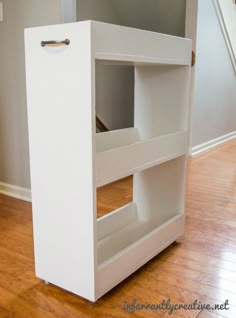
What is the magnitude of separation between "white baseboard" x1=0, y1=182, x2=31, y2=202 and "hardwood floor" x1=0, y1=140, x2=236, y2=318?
0.06 meters

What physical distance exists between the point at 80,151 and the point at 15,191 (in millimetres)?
1529

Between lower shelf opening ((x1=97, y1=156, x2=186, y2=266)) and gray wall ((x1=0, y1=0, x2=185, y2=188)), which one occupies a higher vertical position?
gray wall ((x1=0, y1=0, x2=185, y2=188))

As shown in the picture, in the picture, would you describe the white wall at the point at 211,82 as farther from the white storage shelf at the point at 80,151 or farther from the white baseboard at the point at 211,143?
the white storage shelf at the point at 80,151

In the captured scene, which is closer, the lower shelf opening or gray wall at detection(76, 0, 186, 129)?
the lower shelf opening

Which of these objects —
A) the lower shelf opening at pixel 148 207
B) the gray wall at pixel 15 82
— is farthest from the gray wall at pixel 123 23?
the lower shelf opening at pixel 148 207

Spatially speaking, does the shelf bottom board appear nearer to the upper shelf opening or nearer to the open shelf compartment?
the open shelf compartment

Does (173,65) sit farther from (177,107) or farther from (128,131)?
(128,131)

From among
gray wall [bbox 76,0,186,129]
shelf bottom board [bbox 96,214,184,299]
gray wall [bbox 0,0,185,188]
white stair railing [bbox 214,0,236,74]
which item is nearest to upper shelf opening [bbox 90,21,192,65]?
shelf bottom board [bbox 96,214,184,299]

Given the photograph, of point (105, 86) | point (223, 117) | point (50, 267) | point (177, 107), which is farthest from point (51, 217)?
point (223, 117)

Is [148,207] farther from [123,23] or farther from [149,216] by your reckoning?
[123,23]

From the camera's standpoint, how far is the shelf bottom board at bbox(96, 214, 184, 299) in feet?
4.58

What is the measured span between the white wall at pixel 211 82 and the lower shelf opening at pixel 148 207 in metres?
A: 2.11

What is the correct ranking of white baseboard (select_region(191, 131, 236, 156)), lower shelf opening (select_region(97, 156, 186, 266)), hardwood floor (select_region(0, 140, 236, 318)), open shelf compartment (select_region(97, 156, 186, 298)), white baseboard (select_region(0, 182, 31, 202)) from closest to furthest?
hardwood floor (select_region(0, 140, 236, 318)) → open shelf compartment (select_region(97, 156, 186, 298)) → lower shelf opening (select_region(97, 156, 186, 266)) → white baseboard (select_region(0, 182, 31, 202)) → white baseboard (select_region(191, 131, 236, 156))

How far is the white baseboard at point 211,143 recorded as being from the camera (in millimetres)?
4159
